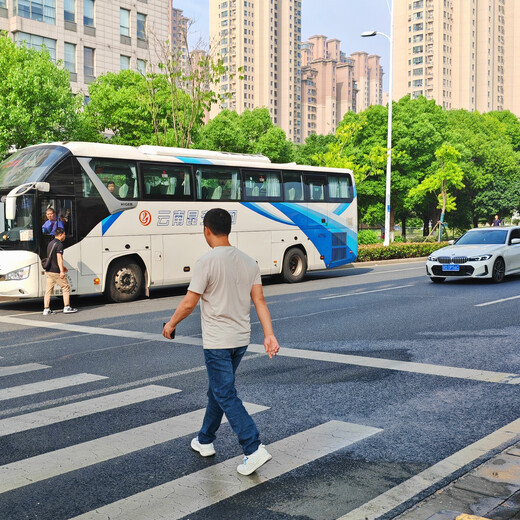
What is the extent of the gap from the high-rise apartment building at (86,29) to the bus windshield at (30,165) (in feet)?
93.5

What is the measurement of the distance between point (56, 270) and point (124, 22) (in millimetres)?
40718

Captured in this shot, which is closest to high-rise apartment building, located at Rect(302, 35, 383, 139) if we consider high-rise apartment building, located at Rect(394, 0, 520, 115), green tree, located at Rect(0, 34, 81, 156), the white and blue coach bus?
high-rise apartment building, located at Rect(394, 0, 520, 115)

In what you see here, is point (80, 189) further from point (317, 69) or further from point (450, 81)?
point (317, 69)

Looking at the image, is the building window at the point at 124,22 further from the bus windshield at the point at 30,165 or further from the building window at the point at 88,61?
the bus windshield at the point at 30,165

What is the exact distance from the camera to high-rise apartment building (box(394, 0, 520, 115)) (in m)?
132

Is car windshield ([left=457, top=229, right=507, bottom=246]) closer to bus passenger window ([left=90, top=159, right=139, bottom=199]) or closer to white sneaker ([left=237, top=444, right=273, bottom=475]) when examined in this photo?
bus passenger window ([left=90, top=159, right=139, bottom=199])

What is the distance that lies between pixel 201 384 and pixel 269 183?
12658 millimetres

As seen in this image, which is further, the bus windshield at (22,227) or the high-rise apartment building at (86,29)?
the high-rise apartment building at (86,29)

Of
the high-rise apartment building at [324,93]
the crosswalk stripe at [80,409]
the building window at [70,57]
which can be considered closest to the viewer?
the crosswalk stripe at [80,409]

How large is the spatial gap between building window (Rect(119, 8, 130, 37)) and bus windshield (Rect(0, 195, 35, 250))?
38685mm

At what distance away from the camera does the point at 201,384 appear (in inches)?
272

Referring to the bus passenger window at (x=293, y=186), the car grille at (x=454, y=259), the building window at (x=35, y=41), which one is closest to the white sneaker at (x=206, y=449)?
the car grille at (x=454, y=259)

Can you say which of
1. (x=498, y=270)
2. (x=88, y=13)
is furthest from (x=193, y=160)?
(x=88, y=13)

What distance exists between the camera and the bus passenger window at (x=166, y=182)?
16.1 meters
